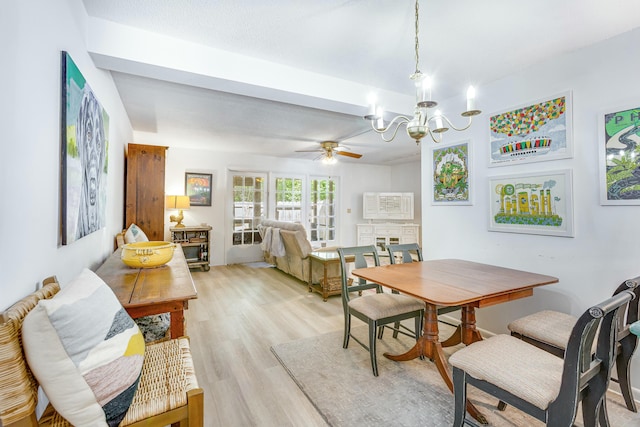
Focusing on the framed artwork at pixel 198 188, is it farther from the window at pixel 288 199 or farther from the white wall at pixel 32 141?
the white wall at pixel 32 141

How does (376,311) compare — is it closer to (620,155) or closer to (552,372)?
(552,372)

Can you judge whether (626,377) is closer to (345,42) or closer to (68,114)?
(345,42)

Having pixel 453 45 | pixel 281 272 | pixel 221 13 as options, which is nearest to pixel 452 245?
pixel 453 45

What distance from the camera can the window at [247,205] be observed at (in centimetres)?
592

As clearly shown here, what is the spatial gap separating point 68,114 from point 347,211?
20.1ft

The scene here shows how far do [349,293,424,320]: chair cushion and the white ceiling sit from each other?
1867mm

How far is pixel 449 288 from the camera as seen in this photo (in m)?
1.79

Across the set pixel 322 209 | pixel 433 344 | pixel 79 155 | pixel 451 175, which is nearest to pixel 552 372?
pixel 433 344

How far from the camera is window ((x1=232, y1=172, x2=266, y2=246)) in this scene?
19.4ft

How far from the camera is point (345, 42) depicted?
201 centimetres

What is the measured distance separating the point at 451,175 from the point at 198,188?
4.49 meters

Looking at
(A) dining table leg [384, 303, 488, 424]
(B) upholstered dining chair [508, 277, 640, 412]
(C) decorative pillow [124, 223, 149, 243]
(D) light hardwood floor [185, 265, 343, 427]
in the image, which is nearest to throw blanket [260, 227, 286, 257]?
(D) light hardwood floor [185, 265, 343, 427]

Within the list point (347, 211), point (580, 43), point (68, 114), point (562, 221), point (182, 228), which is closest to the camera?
point (68, 114)

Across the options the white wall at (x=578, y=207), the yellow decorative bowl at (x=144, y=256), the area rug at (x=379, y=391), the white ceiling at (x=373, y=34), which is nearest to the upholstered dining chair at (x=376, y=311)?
the area rug at (x=379, y=391)
